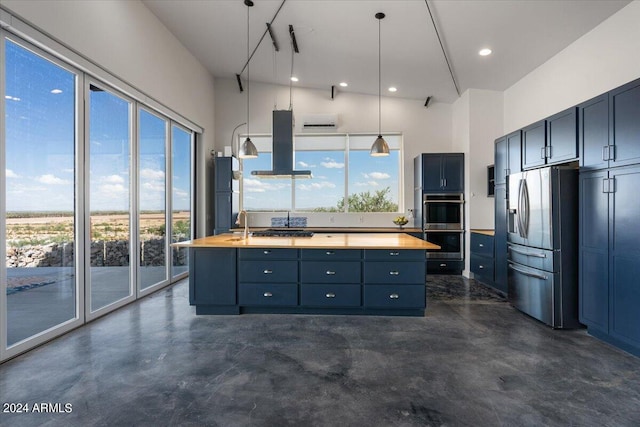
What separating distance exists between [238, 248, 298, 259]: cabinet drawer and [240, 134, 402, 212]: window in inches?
122

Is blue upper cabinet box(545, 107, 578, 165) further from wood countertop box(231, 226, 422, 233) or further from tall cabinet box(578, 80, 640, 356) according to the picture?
wood countertop box(231, 226, 422, 233)

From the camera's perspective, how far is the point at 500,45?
403 cm

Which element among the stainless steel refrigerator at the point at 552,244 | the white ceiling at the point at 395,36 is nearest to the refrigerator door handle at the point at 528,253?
the stainless steel refrigerator at the point at 552,244

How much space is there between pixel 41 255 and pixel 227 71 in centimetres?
454

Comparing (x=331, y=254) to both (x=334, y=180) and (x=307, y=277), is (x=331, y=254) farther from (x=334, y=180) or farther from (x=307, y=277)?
(x=334, y=180)

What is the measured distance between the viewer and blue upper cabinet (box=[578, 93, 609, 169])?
2783 mm

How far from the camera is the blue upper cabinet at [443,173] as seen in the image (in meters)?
5.66

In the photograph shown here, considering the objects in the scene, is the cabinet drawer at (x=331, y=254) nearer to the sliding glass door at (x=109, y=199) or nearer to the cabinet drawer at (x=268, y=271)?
the cabinet drawer at (x=268, y=271)

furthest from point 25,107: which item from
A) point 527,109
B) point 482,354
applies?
point 527,109

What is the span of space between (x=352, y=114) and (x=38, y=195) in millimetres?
5121

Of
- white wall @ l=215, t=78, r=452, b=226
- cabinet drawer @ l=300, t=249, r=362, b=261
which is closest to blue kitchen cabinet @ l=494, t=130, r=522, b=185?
white wall @ l=215, t=78, r=452, b=226

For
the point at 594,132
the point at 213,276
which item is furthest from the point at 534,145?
the point at 213,276

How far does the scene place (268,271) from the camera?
11.7 feet

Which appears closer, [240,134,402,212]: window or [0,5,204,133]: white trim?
[0,5,204,133]: white trim
